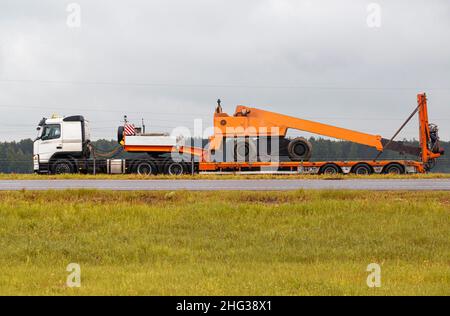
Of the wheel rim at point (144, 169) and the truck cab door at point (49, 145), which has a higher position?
the truck cab door at point (49, 145)

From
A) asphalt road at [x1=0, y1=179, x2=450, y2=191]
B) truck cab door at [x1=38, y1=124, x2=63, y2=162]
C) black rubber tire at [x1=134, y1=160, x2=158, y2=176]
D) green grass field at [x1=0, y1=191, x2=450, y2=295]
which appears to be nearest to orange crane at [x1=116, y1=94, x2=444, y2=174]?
black rubber tire at [x1=134, y1=160, x2=158, y2=176]

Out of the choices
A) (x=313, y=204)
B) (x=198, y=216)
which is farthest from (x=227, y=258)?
(x=313, y=204)

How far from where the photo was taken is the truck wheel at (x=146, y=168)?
133 feet

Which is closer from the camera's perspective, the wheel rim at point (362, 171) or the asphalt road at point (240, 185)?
the asphalt road at point (240, 185)

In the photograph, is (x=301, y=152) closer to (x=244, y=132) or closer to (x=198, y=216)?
(x=244, y=132)

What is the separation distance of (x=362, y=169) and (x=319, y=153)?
3465 cm

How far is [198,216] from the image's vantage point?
1997 centimetres

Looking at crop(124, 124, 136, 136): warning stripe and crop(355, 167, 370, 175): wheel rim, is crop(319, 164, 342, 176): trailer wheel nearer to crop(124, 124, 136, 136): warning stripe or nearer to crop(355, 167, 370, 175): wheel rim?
crop(355, 167, 370, 175): wheel rim

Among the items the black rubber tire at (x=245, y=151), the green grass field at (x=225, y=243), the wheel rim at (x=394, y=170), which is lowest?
the green grass field at (x=225, y=243)

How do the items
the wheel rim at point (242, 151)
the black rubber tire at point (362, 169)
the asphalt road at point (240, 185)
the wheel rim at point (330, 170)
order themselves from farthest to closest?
the wheel rim at point (242, 151) < the black rubber tire at point (362, 169) < the wheel rim at point (330, 170) < the asphalt road at point (240, 185)

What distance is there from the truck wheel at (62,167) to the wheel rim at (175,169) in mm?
5590

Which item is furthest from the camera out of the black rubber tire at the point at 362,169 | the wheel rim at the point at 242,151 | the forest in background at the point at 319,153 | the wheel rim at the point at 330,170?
the forest in background at the point at 319,153

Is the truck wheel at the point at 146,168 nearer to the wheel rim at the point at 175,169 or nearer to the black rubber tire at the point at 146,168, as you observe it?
the black rubber tire at the point at 146,168

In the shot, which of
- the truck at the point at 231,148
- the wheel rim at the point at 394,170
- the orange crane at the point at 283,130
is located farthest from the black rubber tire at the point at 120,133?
the wheel rim at the point at 394,170
